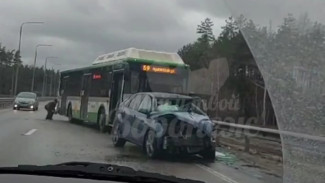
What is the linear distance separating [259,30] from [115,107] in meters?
10.7

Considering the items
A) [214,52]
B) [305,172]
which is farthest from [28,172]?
[214,52]

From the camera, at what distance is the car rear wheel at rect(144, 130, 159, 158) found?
13234mm

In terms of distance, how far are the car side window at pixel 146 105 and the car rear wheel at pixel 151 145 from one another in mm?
747

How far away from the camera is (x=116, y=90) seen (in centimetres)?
2022

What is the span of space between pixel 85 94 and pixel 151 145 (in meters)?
11.9

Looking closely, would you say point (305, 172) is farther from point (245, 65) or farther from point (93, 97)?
point (245, 65)

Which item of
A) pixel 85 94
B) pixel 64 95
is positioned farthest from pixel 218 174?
pixel 64 95

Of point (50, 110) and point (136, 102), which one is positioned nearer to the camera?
point (136, 102)

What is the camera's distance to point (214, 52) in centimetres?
4988

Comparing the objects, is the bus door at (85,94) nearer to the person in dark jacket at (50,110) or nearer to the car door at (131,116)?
the person in dark jacket at (50,110)

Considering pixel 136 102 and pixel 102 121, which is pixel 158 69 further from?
pixel 136 102

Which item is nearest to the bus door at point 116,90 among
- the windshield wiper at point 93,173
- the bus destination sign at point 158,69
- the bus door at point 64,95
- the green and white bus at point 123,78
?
the green and white bus at point 123,78

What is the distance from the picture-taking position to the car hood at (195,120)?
1321cm

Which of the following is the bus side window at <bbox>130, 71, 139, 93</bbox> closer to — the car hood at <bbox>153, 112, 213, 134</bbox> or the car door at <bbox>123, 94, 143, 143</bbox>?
the car door at <bbox>123, 94, 143, 143</bbox>
